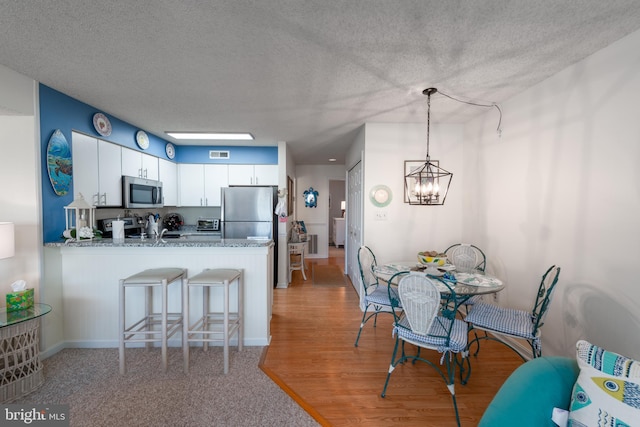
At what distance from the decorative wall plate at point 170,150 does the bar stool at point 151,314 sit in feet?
9.12

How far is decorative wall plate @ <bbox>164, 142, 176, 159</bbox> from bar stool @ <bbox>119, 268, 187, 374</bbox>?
278cm

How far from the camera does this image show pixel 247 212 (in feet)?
14.1

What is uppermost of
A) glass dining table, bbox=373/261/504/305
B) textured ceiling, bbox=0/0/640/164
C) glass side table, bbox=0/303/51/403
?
textured ceiling, bbox=0/0/640/164

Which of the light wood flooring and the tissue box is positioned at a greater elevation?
the tissue box

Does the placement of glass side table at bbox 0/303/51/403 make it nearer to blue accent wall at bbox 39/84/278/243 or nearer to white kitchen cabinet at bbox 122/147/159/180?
blue accent wall at bbox 39/84/278/243

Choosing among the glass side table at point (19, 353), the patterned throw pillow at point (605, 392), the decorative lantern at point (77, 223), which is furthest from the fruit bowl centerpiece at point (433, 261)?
the decorative lantern at point (77, 223)

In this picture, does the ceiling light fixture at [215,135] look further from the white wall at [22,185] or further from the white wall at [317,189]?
the white wall at [317,189]

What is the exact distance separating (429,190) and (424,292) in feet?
3.32

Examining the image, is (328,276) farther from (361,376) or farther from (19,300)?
(19,300)

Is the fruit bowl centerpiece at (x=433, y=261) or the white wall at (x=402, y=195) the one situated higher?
the white wall at (x=402, y=195)

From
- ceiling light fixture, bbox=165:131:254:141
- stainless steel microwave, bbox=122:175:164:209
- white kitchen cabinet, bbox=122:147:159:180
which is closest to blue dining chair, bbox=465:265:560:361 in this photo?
ceiling light fixture, bbox=165:131:254:141

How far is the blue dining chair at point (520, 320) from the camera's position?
1.94 meters

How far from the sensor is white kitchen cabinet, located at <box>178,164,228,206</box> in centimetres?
485

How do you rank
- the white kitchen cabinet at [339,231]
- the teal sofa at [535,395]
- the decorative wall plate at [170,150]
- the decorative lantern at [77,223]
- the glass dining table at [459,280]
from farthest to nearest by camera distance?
the white kitchen cabinet at [339,231], the decorative wall plate at [170,150], the decorative lantern at [77,223], the glass dining table at [459,280], the teal sofa at [535,395]
